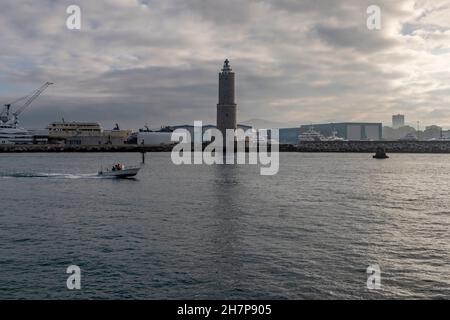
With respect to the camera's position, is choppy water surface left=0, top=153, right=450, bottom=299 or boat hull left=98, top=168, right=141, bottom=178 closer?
choppy water surface left=0, top=153, right=450, bottom=299

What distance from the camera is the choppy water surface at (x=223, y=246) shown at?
19.9m

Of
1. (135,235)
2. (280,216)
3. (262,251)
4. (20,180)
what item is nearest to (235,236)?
(262,251)

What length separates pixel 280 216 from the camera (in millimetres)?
38781

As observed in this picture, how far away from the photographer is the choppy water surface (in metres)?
19.9
